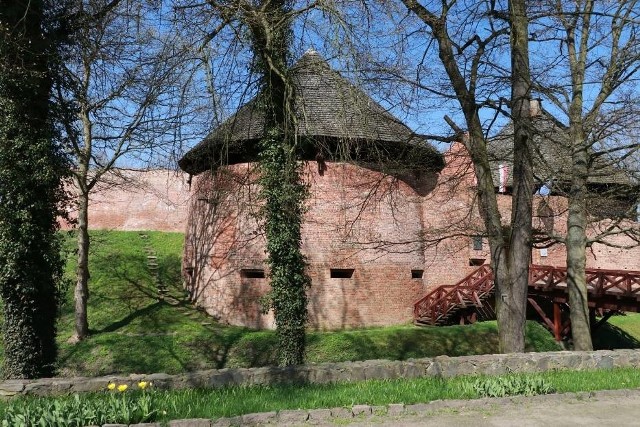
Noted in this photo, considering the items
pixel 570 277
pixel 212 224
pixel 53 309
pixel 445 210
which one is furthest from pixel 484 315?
pixel 53 309

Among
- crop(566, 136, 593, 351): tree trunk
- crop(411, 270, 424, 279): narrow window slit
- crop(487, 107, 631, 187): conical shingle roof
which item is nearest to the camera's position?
crop(487, 107, 631, 187): conical shingle roof

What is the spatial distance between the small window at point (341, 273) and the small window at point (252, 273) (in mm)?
2271

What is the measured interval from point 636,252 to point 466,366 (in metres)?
23.5

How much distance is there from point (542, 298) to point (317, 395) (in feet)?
60.6

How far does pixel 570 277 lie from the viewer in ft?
44.9

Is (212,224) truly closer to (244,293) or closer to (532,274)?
(244,293)

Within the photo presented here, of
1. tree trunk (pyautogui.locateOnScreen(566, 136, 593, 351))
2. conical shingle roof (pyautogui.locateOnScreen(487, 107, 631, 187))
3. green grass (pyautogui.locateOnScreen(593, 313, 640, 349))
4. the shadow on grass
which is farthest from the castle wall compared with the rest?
green grass (pyautogui.locateOnScreen(593, 313, 640, 349))

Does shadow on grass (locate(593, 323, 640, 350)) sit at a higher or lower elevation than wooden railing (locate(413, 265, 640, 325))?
lower

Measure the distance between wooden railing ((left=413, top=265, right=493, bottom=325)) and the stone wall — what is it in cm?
1101

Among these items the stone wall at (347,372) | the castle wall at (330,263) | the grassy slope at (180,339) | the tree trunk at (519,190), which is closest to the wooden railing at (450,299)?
the castle wall at (330,263)

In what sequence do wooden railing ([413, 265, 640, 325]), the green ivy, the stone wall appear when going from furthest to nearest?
wooden railing ([413, 265, 640, 325]), the green ivy, the stone wall

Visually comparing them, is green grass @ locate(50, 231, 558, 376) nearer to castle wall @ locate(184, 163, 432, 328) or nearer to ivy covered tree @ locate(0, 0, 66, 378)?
castle wall @ locate(184, 163, 432, 328)

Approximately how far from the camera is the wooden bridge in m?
19.0

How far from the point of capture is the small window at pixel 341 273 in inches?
748
